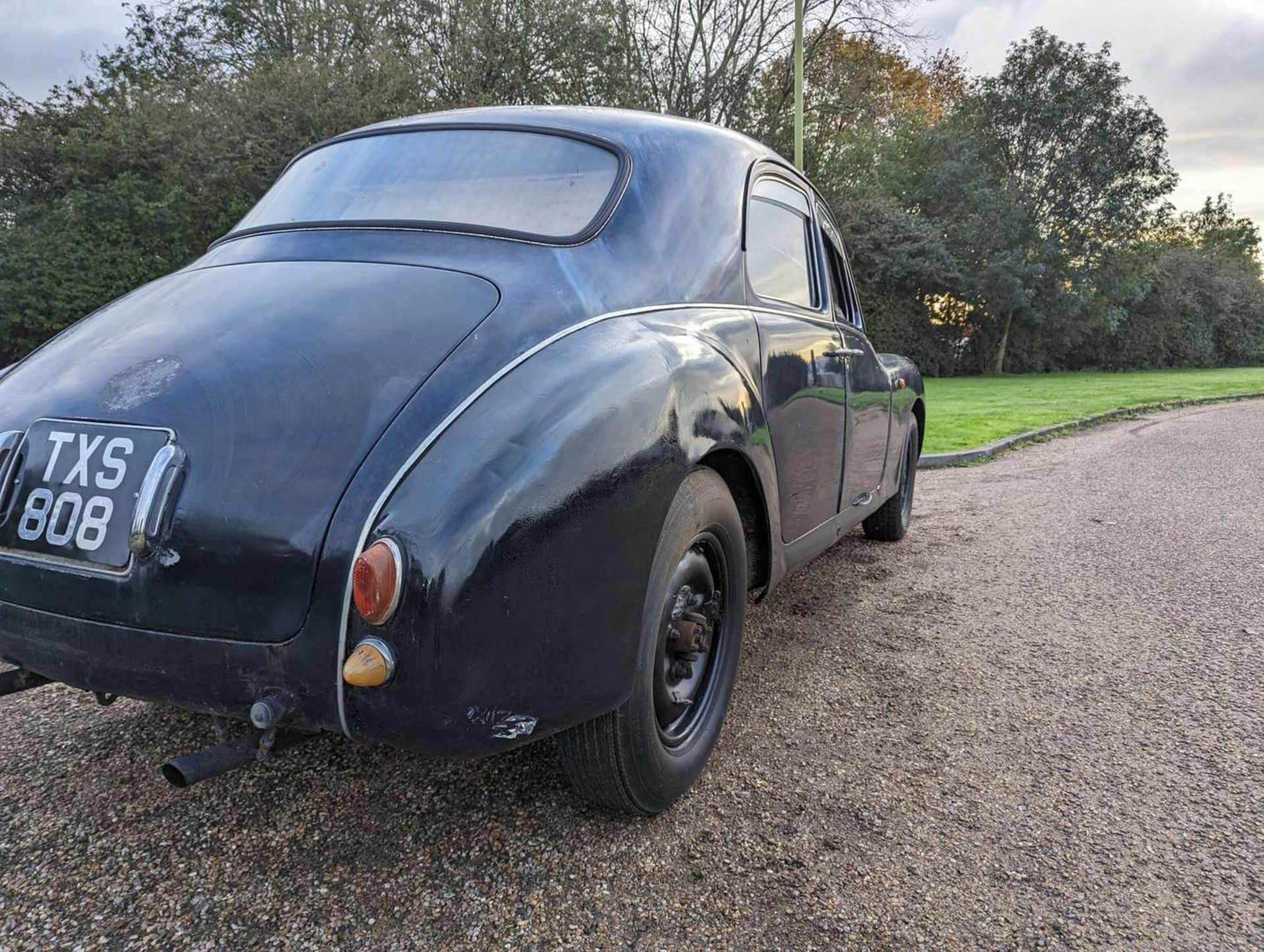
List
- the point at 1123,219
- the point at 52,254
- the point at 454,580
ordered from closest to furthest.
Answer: the point at 454,580 → the point at 52,254 → the point at 1123,219

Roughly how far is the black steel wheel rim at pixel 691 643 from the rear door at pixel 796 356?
473 mm

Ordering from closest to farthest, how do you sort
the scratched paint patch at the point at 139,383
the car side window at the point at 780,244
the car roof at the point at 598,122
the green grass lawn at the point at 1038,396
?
the scratched paint patch at the point at 139,383 → the car roof at the point at 598,122 → the car side window at the point at 780,244 → the green grass lawn at the point at 1038,396

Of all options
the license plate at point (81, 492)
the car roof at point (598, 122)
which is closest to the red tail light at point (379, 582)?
the license plate at point (81, 492)

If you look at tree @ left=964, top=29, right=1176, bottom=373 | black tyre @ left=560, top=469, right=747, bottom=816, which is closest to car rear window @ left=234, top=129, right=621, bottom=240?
black tyre @ left=560, top=469, right=747, bottom=816

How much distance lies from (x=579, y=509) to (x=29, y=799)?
175cm

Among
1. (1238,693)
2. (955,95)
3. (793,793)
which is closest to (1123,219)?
(955,95)

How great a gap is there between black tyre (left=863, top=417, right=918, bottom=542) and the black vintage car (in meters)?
2.60

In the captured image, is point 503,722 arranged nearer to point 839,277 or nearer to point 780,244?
point 780,244

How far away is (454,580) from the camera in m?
1.44

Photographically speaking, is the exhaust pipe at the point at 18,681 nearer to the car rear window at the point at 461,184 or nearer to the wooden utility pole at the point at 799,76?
the car rear window at the point at 461,184

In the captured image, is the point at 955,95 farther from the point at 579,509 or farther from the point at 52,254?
the point at 579,509

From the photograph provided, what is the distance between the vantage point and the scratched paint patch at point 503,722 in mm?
1515

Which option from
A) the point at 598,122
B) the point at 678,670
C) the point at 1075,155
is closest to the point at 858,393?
the point at 598,122

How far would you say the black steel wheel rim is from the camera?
2057 millimetres
